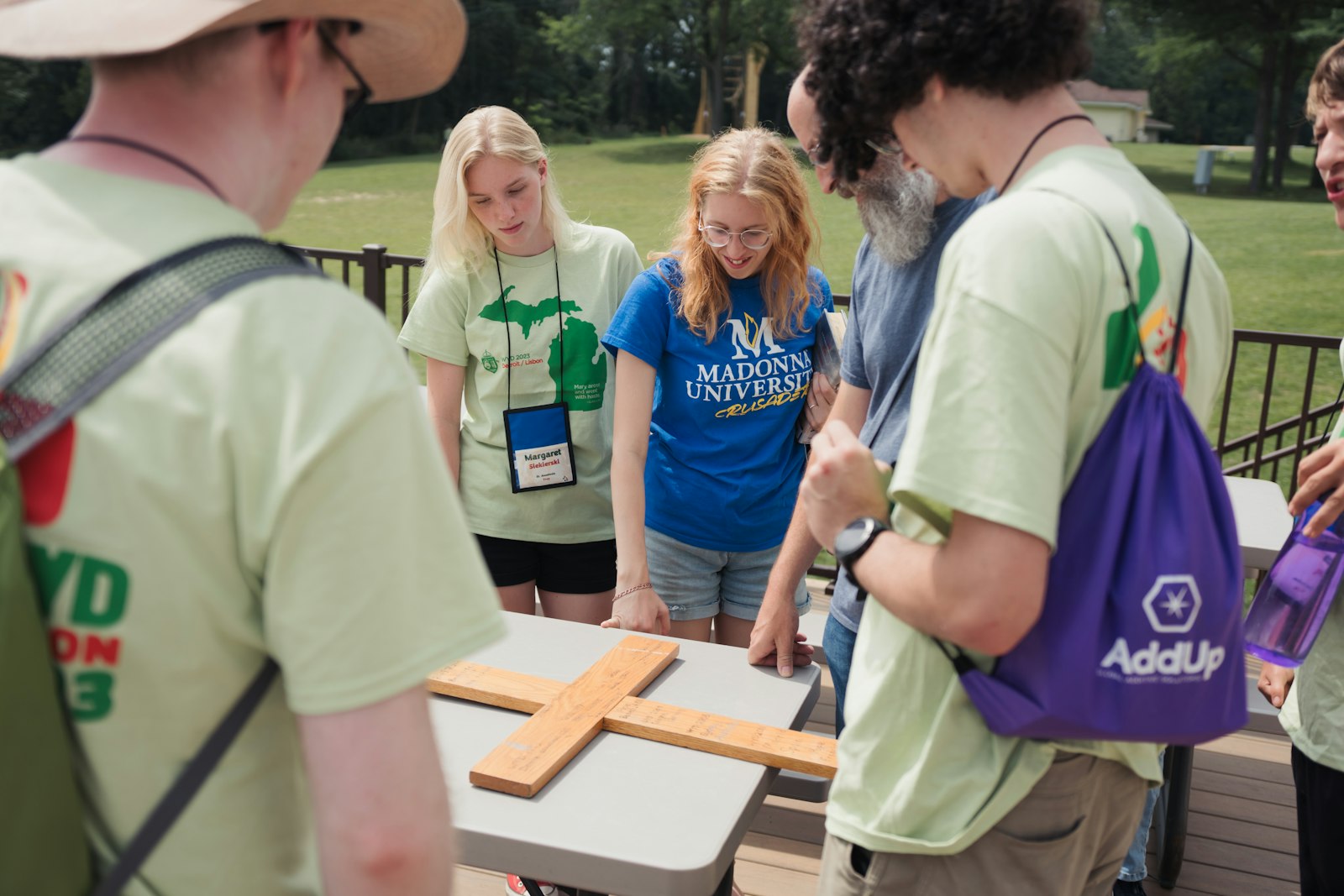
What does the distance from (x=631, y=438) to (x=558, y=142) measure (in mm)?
42270

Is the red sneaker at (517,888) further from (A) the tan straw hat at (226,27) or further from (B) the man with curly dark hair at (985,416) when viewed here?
(A) the tan straw hat at (226,27)

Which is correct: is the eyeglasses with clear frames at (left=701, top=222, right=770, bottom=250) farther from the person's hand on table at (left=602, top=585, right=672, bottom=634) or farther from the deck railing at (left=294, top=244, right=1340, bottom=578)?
the deck railing at (left=294, top=244, right=1340, bottom=578)

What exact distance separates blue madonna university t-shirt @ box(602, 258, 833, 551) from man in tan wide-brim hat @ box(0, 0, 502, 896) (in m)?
1.71

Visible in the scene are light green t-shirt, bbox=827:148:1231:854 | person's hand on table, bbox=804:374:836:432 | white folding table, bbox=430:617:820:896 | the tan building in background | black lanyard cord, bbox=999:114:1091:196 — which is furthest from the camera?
the tan building in background

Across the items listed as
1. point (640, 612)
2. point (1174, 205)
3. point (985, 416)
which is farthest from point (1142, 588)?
point (1174, 205)

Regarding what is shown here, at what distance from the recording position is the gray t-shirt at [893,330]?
6.36ft

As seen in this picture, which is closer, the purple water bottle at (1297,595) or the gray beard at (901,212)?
the purple water bottle at (1297,595)

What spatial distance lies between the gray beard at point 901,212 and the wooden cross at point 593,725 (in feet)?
2.90

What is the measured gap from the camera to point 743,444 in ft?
8.57

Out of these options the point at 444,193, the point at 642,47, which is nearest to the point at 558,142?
the point at 642,47

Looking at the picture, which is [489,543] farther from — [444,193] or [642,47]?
[642,47]

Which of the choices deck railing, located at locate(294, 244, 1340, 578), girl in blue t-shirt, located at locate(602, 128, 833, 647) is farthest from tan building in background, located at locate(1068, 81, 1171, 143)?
girl in blue t-shirt, located at locate(602, 128, 833, 647)

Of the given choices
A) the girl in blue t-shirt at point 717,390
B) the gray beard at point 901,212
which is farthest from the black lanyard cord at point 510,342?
the gray beard at point 901,212

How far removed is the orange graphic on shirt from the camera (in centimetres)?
77
